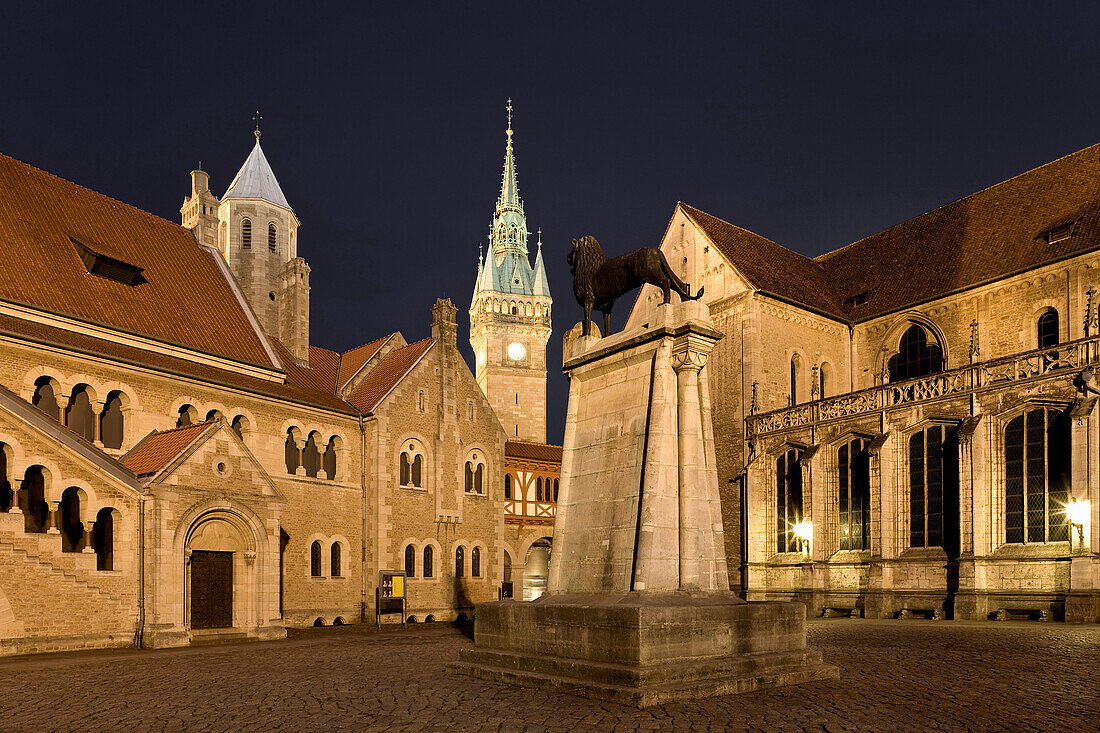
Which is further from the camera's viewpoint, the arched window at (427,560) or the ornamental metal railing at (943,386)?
the arched window at (427,560)

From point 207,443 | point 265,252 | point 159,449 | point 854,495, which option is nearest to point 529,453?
point 265,252

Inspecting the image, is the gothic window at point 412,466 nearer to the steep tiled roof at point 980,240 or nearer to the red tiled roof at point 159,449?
the red tiled roof at point 159,449

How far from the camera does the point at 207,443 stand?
22.3m

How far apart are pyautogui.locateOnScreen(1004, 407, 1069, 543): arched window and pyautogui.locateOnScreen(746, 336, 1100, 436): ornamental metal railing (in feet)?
4.23

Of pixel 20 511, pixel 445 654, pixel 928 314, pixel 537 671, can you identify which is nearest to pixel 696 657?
pixel 537 671

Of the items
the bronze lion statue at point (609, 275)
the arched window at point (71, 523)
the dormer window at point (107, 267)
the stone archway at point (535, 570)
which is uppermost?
the dormer window at point (107, 267)

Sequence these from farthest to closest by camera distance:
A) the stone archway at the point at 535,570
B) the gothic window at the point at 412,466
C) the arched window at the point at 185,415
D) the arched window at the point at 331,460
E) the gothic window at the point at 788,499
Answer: the stone archway at the point at 535,570 → the gothic window at the point at 412,466 → the gothic window at the point at 788,499 → the arched window at the point at 331,460 → the arched window at the point at 185,415

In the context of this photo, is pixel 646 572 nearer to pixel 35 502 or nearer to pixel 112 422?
pixel 35 502

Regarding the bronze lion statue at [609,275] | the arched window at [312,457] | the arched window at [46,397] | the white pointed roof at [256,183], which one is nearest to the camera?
the bronze lion statue at [609,275]

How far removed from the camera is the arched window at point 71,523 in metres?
20.4

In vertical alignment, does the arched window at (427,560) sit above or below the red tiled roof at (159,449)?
below

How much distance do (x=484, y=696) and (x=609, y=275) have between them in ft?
20.2

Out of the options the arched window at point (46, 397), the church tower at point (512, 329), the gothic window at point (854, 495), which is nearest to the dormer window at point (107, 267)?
the arched window at point (46, 397)

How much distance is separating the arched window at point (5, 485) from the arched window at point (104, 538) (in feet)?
6.23
